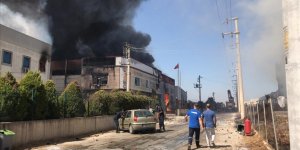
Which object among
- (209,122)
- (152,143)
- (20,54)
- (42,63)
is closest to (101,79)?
(42,63)

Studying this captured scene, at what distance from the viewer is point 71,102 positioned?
21.5 m

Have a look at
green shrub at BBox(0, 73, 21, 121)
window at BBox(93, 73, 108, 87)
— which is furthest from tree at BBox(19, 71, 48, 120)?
window at BBox(93, 73, 108, 87)

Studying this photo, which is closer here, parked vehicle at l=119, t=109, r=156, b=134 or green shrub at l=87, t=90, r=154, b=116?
parked vehicle at l=119, t=109, r=156, b=134

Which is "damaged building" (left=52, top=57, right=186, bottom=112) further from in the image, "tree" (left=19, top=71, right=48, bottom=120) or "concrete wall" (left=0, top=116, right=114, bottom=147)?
"tree" (left=19, top=71, right=48, bottom=120)

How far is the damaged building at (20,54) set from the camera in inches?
1314

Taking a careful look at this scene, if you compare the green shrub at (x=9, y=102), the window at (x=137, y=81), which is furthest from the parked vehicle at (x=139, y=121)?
the window at (x=137, y=81)

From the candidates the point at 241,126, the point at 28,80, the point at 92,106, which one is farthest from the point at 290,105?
the point at 92,106

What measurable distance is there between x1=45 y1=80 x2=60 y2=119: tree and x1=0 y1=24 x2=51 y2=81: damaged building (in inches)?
538

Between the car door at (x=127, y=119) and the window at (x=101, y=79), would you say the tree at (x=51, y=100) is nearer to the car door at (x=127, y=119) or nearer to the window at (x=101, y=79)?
the car door at (x=127, y=119)

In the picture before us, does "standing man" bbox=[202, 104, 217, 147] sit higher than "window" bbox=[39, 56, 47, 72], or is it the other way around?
"window" bbox=[39, 56, 47, 72]

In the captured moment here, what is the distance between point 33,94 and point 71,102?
480cm

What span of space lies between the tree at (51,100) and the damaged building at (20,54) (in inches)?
538

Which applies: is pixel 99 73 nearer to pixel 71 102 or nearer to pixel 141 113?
pixel 141 113

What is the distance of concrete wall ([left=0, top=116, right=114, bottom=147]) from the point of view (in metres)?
14.9
